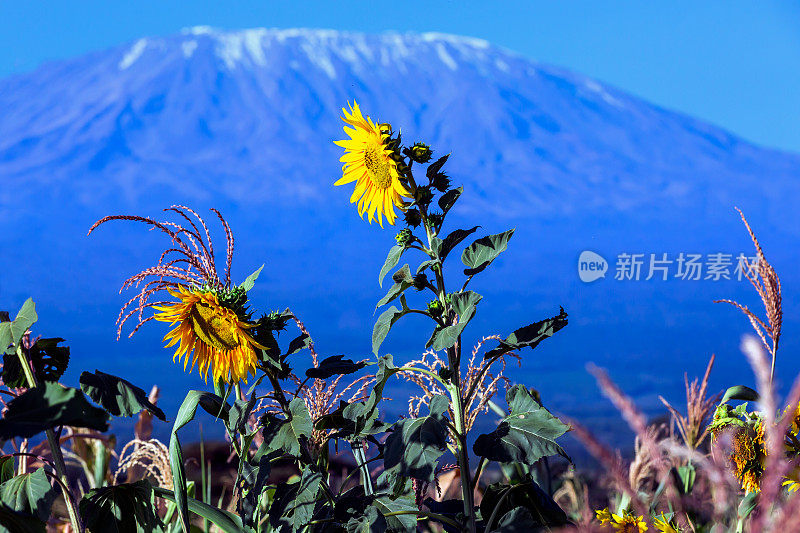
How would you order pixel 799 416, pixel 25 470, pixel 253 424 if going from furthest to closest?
pixel 25 470, pixel 253 424, pixel 799 416

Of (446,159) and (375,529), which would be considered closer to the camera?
(375,529)

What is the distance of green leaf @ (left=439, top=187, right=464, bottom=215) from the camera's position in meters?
1.53

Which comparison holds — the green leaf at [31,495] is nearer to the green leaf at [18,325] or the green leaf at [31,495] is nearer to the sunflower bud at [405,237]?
the green leaf at [18,325]

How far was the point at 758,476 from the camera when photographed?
1559mm

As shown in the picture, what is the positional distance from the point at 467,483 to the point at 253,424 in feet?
2.08

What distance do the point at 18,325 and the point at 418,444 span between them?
0.79 metres

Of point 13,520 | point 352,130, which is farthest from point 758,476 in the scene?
point 13,520

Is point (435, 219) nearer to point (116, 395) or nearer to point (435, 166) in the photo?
point (435, 166)

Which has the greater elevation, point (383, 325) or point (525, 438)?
point (383, 325)

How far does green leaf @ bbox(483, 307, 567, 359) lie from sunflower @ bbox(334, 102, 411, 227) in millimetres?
367

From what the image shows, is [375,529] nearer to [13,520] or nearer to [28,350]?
[13,520]

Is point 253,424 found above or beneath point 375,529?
above

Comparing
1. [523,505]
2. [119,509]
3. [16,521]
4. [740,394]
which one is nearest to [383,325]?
[523,505]

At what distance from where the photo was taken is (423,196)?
155 cm
